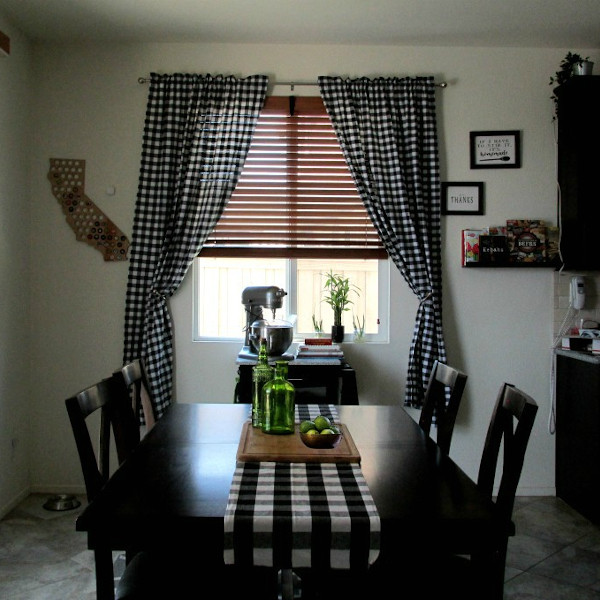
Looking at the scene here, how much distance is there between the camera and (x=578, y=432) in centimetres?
325

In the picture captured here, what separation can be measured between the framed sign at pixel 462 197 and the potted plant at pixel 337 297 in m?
0.75

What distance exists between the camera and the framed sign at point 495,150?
139 inches

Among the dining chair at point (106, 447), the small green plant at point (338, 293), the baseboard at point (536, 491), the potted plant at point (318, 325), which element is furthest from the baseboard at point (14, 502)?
the baseboard at point (536, 491)

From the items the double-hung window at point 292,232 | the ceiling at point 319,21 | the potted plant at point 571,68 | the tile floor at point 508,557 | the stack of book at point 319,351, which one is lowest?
the tile floor at point 508,557

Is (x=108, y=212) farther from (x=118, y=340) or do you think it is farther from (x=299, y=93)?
(x=299, y=93)

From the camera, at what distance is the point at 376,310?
370 cm

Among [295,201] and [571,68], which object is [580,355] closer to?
[571,68]

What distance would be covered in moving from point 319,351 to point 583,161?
71.4 inches

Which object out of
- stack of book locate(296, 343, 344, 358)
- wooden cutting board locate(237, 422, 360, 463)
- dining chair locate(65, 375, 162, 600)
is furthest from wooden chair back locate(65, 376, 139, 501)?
stack of book locate(296, 343, 344, 358)

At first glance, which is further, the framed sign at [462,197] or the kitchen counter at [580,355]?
the framed sign at [462,197]

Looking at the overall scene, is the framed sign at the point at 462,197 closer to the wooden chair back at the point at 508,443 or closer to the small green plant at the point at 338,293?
the small green plant at the point at 338,293

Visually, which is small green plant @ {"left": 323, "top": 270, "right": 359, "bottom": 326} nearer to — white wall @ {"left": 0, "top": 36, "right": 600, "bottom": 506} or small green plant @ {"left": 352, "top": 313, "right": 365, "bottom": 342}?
small green plant @ {"left": 352, "top": 313, "right": 365, "bottom": 342}

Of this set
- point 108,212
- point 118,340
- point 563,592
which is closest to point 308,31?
point 108,212

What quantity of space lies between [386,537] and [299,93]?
2859mm
